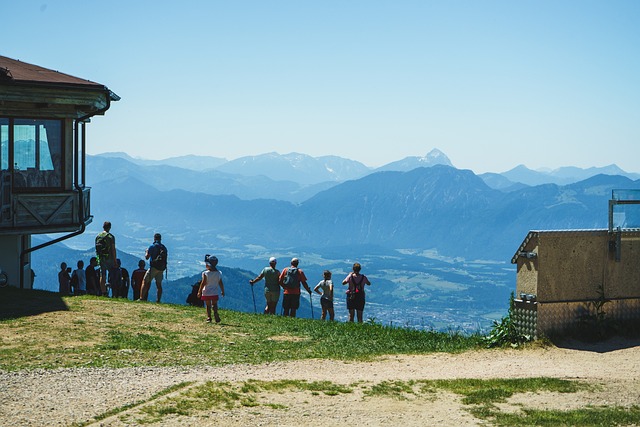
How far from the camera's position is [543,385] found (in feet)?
38.8

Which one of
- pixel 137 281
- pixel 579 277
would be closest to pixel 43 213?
pixel 137 281

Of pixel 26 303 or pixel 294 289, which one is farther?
pixel 294 289

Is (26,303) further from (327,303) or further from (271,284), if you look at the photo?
(327,303)

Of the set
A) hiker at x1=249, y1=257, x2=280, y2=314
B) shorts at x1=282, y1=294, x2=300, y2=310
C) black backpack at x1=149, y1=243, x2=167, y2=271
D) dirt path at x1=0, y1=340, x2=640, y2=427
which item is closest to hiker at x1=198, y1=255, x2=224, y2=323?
hiker at x1=249, y1=257, x2=280, y2=314

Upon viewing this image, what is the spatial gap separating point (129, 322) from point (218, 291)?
2.00 m

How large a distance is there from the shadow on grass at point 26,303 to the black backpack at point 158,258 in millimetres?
2486

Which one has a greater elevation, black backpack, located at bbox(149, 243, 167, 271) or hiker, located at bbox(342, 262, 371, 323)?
black backpack, located at bbox(149, 243, 167, 271)

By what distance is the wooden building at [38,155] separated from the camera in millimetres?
21781

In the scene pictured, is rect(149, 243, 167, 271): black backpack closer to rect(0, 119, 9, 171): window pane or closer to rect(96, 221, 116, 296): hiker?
rect(96, 221, 116, 296): hiker

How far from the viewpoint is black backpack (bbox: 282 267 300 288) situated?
20453mm

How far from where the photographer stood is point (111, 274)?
22188 mm

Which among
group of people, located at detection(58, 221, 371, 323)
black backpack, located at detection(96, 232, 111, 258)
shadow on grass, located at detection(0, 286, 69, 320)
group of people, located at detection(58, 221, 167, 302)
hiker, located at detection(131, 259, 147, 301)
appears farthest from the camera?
hiker, located at detection(131, 259, 147, 301)

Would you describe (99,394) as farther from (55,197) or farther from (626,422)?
(55,197)

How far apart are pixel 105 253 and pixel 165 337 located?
6.76 meters
